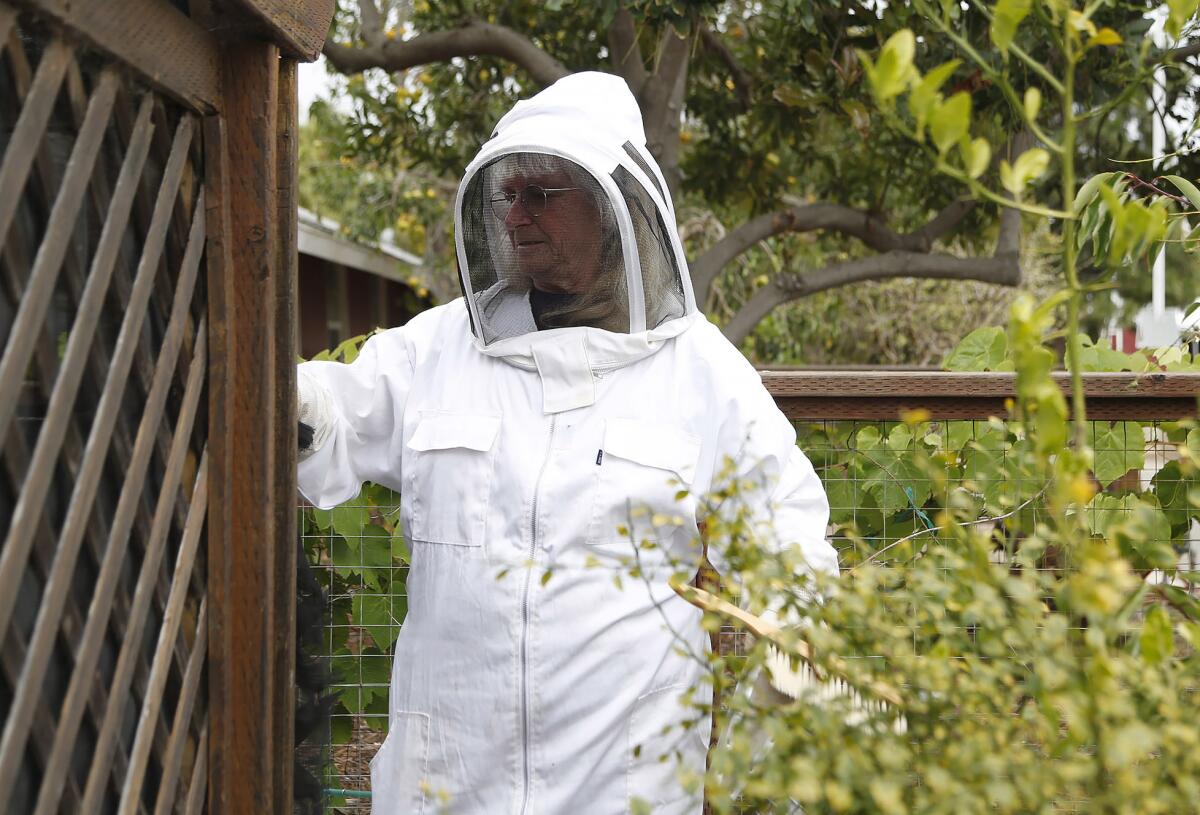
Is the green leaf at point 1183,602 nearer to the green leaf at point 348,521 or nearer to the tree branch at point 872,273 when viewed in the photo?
the green leaf at point 348,521

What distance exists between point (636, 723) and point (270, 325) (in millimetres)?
971

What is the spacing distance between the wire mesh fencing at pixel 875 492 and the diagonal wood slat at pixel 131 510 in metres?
1.49

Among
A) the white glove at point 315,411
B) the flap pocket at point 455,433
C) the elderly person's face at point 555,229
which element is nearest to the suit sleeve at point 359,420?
the white glove at point 315,411

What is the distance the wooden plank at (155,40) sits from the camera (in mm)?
1209

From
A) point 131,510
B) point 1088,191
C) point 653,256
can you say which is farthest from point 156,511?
point 1088,191

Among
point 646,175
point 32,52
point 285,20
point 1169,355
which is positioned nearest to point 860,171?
point 1169,355

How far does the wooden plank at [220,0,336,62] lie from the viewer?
5.27 ft

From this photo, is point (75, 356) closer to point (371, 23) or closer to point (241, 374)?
point (241, 374)

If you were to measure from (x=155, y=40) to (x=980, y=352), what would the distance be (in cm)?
263

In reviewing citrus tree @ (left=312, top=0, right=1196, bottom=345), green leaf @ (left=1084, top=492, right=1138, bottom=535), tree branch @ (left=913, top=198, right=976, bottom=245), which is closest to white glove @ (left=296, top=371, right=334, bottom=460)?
green leaf @ (left=1084, top=492, right=1138, bottom=535)

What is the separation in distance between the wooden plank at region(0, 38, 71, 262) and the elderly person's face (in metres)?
1.20

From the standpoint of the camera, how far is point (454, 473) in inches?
87.3

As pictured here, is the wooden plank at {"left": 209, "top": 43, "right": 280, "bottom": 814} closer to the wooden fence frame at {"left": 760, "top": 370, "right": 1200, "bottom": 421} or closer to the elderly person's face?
the elderly person's face

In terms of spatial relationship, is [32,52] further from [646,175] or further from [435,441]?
[646,175]
